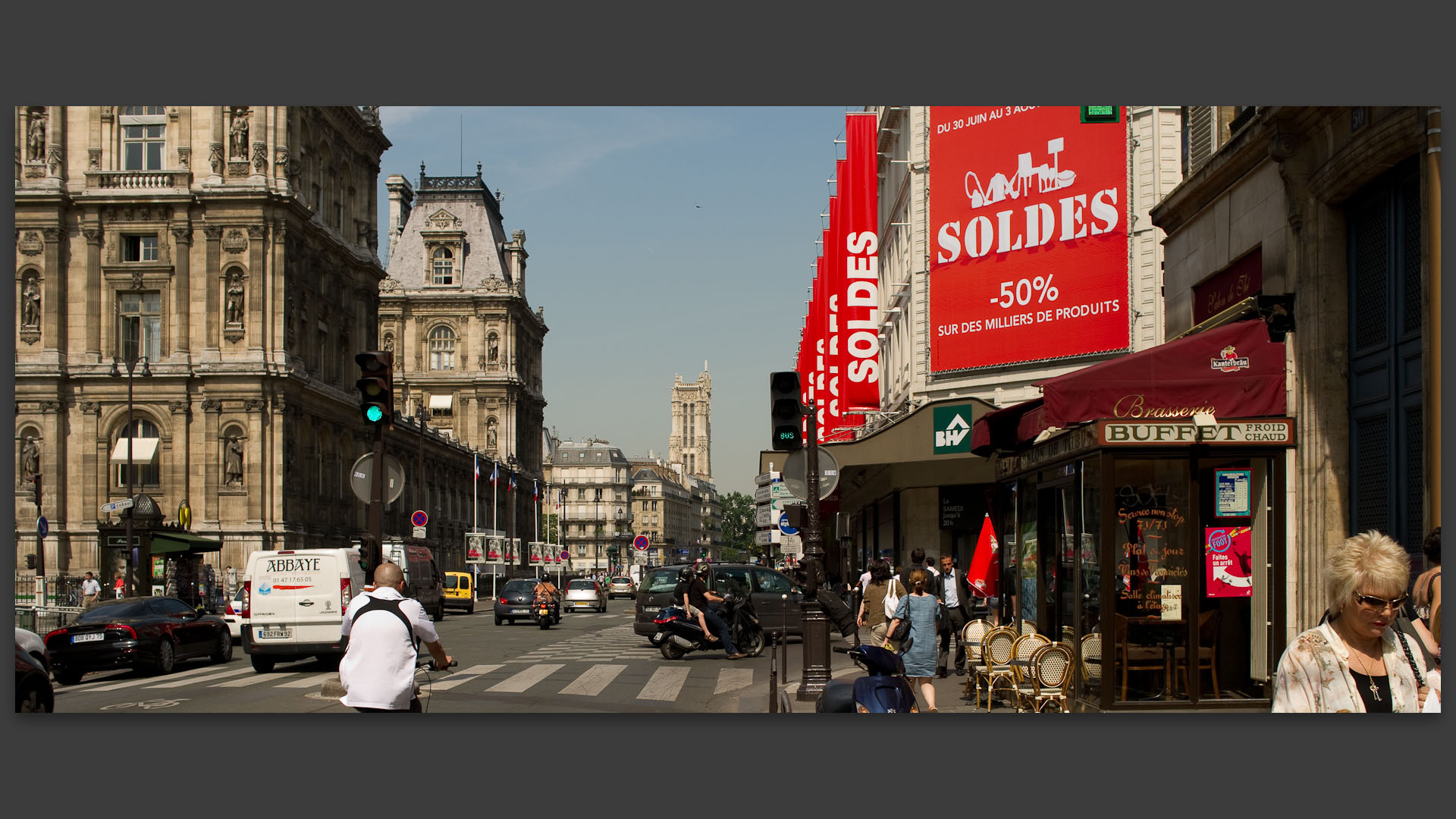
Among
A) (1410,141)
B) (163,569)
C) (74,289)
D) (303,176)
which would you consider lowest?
(163,569)

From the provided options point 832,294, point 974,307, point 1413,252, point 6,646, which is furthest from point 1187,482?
point 832,294

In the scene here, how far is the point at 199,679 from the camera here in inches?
825

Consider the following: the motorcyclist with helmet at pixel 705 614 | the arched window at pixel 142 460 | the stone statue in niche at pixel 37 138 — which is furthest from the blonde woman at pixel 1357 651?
the stone statue in niche at pixel 37 138

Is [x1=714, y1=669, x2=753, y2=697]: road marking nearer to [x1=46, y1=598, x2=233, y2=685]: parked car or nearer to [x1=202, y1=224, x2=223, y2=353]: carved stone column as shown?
[x1=46, y1=598, x2=233, y2=685]: parked car

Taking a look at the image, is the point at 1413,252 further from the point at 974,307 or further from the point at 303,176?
the point at 303,176

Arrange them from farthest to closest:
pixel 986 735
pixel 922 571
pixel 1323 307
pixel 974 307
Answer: pixel 974 307 < pixel 922 571 < pixel 1323 307 < pixel 986 735

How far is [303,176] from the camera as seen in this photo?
58.8 meters

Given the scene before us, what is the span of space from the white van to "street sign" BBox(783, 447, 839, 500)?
381 inches

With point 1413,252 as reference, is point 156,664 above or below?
below

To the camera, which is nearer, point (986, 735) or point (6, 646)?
point (986, 735)

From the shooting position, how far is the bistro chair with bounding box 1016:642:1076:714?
1222cm

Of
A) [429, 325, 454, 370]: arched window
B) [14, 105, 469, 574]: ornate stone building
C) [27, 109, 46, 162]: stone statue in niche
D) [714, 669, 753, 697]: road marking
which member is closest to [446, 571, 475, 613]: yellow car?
[14, 105, 469, 574]: ornate stone building

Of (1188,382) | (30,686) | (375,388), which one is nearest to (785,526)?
(375,388)

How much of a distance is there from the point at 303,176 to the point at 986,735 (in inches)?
2131
